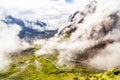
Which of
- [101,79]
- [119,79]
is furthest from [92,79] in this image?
[119,79]

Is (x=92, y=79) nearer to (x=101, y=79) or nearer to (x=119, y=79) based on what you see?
(x=101, y=79)
